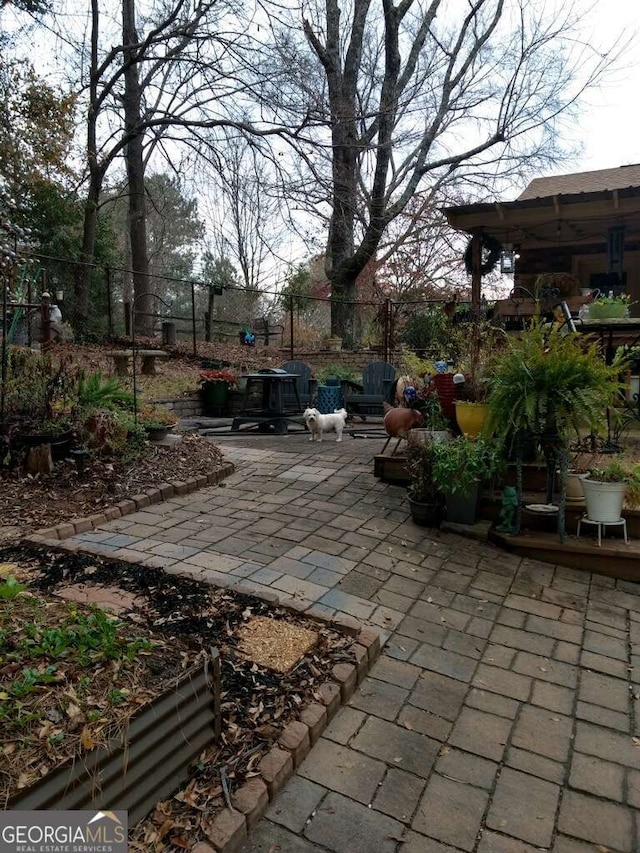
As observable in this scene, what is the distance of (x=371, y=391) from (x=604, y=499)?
5.53 metres

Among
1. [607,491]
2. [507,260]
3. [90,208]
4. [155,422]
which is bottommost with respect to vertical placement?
[607,491]

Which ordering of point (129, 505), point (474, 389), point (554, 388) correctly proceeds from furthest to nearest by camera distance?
point (474, 389) < point (129, 505) < point (554, 388)

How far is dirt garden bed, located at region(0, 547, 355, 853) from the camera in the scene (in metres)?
1.42

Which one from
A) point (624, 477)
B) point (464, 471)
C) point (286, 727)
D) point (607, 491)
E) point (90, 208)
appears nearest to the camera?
point (286, 727)

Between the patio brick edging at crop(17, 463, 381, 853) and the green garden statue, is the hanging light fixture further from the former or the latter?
the patio brick edging at crop(17, 463, 381, 853)

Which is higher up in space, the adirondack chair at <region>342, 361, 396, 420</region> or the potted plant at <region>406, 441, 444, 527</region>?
the adirondack chair at <region>342, 361, 396, 420</region>

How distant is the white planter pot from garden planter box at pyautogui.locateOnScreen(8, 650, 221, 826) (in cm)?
268

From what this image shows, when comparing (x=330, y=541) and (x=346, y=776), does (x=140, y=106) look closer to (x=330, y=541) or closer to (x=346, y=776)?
(x=330, y=541)

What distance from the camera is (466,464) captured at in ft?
11.8

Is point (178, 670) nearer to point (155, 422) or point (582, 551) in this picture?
point (582, 551)

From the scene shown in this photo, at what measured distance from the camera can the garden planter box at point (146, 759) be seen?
1296mm

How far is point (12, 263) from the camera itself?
169 inches

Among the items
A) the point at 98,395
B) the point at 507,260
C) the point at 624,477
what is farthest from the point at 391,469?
the point at 507,260

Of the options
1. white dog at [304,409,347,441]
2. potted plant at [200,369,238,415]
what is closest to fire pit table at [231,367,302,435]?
white dog at [304,409,347,441]
